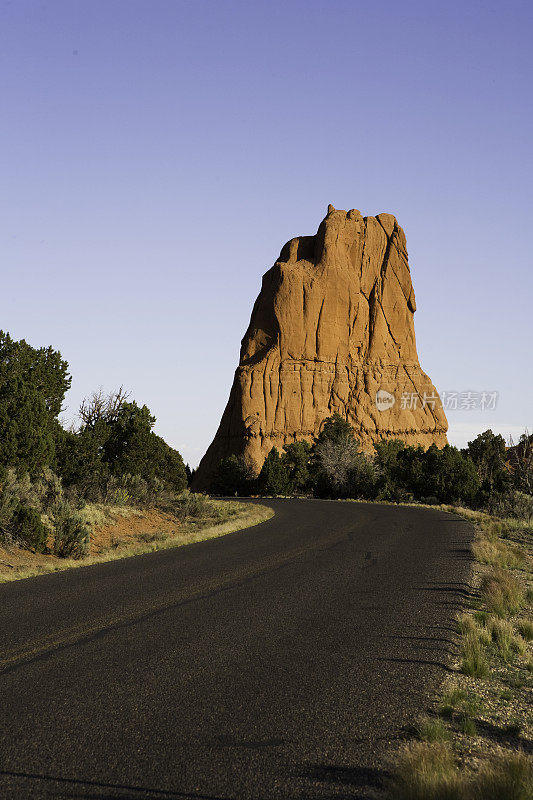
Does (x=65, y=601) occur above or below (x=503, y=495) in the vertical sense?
below

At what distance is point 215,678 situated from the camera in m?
6.53

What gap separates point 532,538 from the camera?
25266 millimetres

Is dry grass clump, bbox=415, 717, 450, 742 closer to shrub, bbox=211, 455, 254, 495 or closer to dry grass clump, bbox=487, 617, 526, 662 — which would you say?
dry grass clump, bbox=487, 617, 526, 662

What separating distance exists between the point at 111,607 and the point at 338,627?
3514 mm

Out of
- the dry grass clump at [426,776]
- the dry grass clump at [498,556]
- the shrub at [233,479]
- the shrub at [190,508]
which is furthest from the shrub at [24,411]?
the shrub at [233,479]

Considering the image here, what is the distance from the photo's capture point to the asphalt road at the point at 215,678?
437cm

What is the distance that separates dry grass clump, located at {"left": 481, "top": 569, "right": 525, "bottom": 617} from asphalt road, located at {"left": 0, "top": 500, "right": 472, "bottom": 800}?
54 centimetres

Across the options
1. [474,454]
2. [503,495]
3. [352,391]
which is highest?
[352,391]

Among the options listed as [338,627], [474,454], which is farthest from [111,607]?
[474,454]

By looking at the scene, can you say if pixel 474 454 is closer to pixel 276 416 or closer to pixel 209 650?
pixel 276 416

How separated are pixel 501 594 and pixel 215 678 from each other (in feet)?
21.1

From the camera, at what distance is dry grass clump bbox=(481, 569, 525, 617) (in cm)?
1040

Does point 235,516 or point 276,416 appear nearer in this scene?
point 235,516

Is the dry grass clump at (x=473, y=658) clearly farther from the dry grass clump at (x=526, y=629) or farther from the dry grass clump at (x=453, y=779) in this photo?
the dry grass clump at (x=453, y=779)
